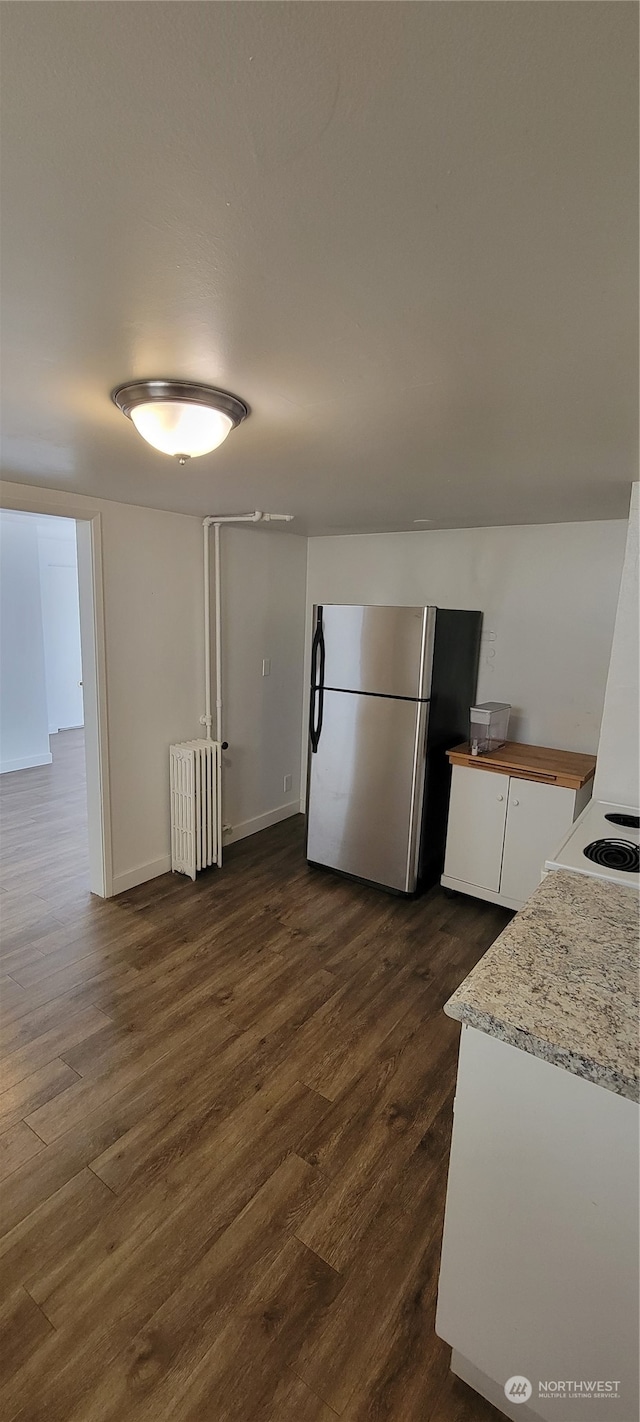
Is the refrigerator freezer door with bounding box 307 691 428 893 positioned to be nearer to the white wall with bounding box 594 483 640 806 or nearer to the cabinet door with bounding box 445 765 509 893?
the cabinet door with bounding box 445 765 509 893

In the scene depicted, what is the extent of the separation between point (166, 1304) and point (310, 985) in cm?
121

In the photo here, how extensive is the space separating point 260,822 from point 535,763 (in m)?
2.08

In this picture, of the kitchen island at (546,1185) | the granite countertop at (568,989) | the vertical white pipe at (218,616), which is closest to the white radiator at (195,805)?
the vertical white pipe at (218,616)

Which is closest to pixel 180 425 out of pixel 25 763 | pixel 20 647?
pixel 20 647

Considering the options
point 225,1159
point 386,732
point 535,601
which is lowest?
point 225,1159

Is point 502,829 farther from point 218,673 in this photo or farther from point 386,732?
point 218,673

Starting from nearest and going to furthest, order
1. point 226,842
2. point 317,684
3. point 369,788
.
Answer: point 369,788
point 317,684
point 226,842

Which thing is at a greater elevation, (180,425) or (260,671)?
(180,425)

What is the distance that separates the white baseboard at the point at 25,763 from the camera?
17.6ft

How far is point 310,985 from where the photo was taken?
2.47 meters

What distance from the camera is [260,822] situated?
13.6 feet

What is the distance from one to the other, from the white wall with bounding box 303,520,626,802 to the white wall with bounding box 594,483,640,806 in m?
1.05

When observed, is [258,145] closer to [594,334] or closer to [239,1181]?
[594,334]

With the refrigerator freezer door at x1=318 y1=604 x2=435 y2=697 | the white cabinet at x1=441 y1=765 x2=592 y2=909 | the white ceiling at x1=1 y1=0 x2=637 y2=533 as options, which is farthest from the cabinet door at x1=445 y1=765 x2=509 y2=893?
the white ceiling at x1=1 y1=0 x2=637 y2=533
